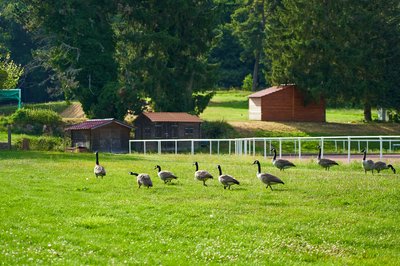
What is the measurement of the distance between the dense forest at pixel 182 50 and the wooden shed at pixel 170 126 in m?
2.26

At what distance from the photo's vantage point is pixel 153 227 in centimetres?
2044

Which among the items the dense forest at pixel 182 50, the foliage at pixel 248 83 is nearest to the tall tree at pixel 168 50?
the dense forest at pixel 182 50

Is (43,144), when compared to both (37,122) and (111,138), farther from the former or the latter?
(37,122)

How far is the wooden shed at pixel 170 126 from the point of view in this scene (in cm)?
7462

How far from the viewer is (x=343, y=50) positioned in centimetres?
8281

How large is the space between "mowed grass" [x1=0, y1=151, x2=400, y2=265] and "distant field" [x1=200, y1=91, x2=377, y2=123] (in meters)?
60.3

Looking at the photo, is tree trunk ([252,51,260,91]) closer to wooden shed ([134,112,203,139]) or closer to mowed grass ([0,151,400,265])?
wooden shed ([134,112,203,139])

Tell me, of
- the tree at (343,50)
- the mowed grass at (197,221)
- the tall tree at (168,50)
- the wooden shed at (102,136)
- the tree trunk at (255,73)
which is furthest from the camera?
Result: the tree trunk at (255,73)

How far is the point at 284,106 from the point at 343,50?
9.69m

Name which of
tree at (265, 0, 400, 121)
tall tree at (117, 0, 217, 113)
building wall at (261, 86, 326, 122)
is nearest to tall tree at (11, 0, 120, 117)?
tall tree at (117, 0, 217, 113)

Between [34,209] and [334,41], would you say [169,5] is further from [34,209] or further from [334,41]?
[34,209]

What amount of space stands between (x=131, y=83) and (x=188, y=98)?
6148 millimetres

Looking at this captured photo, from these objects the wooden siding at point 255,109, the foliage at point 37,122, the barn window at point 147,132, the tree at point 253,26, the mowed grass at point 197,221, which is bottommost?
the mowed grass at point 197,221

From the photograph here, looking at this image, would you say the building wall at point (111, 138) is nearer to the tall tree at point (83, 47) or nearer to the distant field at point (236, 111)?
the tall tree at point (83, 47)
